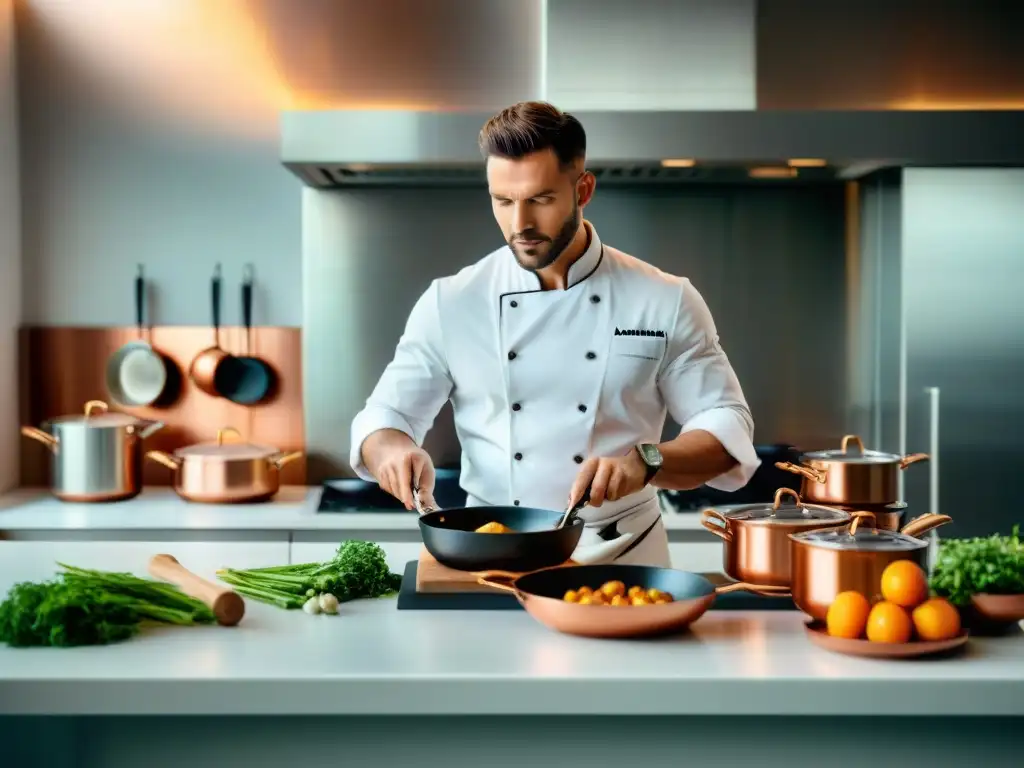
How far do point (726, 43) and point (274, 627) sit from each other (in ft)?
7.87

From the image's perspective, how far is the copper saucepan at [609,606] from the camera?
1.68 meters

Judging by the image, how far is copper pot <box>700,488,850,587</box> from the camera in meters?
1.86

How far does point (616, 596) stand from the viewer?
1.73 m

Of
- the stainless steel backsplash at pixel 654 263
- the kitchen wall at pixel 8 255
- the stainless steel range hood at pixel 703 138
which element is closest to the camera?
the stainless steel range hood at pixel 703 138

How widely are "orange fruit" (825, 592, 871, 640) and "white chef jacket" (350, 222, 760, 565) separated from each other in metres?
0.86

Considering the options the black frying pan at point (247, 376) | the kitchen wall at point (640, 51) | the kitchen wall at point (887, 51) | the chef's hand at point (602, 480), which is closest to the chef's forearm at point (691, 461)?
the chef's hand at point (602, 480)

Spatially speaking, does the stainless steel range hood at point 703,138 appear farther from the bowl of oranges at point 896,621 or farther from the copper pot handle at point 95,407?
the bowl of oranges at point 896,621

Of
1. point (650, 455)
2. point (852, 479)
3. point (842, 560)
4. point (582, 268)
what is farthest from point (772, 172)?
point (842, 560)

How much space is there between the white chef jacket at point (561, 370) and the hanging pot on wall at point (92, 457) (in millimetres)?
1388

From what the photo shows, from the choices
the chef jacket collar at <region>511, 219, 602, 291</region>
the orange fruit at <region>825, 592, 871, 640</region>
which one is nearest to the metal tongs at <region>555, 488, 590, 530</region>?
the orange fruit at <region>825, 592, 871, 640</region>

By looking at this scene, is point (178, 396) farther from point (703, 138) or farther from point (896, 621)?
point (896, 621)

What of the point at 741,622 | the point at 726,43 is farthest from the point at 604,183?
the point at 741,622

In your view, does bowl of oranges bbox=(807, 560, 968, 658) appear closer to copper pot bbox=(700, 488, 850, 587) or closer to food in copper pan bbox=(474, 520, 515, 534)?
copper pot bbox=(700, 488, 850, 587)

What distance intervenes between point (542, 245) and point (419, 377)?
1.58 ft
